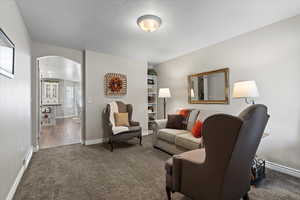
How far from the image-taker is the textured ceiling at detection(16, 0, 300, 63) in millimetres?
1985

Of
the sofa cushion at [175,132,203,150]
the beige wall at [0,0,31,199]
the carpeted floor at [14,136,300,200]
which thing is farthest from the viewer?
the sofa cushion at [175,132,203,150]

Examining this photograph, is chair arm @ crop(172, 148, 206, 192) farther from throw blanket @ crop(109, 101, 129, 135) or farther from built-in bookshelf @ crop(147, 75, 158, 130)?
built-in bookshelf @ crop(147, 75, 158, 130)

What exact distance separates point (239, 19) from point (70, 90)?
10.2 meters

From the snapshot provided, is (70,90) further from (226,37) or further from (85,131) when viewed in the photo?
(226,37)

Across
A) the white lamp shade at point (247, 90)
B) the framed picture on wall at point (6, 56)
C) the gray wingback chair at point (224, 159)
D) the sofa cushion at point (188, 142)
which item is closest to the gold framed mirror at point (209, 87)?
the white lamp shade at point (247, 90)

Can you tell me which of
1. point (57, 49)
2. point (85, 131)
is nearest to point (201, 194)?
point (85, 131)

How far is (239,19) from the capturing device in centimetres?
237

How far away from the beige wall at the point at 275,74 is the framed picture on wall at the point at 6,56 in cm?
364

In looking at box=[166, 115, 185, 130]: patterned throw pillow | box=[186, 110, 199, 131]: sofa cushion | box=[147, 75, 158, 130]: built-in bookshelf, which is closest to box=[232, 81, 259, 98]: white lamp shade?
box=[186, 110, 199, 131]: sofa cushion

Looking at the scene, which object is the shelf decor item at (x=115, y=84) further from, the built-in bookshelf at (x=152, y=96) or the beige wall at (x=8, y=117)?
the beige wall at (x=8, y=117)

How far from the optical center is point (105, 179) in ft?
6.98

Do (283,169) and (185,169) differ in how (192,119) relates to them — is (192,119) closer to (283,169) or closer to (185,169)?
(283,169)

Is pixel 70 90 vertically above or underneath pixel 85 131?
above

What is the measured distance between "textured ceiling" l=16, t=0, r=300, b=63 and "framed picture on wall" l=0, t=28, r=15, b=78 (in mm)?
783
